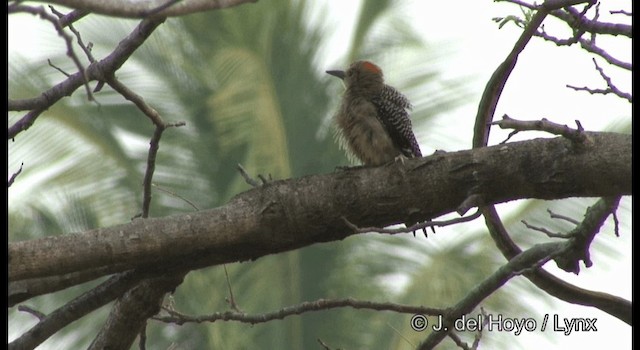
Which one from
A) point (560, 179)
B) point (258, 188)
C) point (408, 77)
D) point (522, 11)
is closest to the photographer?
point (560, 179)

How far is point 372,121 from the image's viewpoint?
560 centimetres

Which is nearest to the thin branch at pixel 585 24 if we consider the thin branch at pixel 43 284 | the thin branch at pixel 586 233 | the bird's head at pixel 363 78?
the thin branch at pixel 586 233

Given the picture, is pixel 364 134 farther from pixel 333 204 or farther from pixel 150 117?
pixel 150 117

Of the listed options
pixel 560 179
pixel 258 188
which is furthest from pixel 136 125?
pixel 560 179

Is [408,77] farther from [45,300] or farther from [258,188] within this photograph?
[258,188]

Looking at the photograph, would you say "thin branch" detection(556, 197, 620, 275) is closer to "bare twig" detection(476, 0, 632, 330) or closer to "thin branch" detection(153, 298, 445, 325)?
"bare twig" detection(476, 0, 632, 330)

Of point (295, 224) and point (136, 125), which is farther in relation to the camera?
point (136, 125)

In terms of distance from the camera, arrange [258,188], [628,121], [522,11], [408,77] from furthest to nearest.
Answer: [408,77] < [628,121] < [522,11] < [258,188]

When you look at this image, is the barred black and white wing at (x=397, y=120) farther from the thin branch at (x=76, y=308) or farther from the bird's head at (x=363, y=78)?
the thin branch at (x=76, y=308)

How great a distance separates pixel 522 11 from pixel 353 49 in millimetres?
3937

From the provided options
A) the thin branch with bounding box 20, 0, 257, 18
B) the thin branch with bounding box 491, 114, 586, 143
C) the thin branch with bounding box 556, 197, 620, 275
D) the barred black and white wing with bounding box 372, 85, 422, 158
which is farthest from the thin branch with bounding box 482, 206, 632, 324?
the thin branch with bounding box 20, 0, 257, 18

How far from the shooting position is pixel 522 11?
14.5 ft

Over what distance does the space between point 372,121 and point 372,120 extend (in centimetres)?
2

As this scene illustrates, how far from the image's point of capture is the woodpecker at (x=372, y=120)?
5.44 metres
